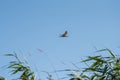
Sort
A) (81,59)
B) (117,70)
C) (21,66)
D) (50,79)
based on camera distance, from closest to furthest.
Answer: (117,70), (81,59), (50,79), (21,66)

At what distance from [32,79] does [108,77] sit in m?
1.68

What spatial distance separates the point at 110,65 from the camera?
11.2ft

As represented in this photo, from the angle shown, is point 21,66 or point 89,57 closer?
point 89,57

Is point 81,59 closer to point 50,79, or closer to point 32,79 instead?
point 50,79

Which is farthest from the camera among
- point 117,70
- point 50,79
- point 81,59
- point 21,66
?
point 21,66

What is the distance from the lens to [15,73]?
15.8 ft

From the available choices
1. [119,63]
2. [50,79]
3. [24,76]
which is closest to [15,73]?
[24,76]

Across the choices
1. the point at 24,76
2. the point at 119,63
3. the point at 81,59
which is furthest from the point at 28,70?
the point at 119,63

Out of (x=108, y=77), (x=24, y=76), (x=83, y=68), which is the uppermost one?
(x=24, y=76)

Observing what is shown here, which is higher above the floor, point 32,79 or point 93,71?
point 32,79

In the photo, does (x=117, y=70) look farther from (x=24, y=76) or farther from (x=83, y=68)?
(x=24, y=76)

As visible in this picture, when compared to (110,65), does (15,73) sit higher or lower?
higher

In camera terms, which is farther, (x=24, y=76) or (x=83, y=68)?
(x=24, y=76)

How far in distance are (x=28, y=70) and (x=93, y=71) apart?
1.56 metres
